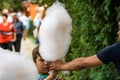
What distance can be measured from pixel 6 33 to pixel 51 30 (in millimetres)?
9141

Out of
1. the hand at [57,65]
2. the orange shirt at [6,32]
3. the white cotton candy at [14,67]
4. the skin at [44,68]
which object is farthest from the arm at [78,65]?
the orange shirt at [6,32]

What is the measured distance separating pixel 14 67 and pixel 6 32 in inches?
387

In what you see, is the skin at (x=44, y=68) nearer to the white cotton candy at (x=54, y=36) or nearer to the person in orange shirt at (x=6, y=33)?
the white cotton candy at (x=54, y=36)

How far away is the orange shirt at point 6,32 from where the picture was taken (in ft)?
41.5

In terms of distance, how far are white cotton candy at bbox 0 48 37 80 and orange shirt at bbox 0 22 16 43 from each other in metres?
9.63

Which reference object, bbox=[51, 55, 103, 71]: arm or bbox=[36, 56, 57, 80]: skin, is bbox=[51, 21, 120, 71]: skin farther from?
bbox=[36, 56, 57, 80]: skin

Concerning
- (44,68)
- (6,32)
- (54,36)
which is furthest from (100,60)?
(6,32)

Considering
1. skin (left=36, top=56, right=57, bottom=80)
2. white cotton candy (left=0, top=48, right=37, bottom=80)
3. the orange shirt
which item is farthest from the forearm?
the orange shirt

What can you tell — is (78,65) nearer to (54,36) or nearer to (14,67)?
(54,36)

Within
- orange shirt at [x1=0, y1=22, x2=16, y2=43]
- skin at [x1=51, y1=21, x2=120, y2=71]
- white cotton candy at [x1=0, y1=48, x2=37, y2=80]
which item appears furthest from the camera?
orange shirt at [x1=0, y1=22, x2=16, y2=43]

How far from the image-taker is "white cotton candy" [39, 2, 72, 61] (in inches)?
147

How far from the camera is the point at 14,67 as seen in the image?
2.97 meters

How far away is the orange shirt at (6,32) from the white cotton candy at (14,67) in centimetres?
963

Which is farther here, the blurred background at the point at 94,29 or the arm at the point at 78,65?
the blurred background at the point at 94,29
